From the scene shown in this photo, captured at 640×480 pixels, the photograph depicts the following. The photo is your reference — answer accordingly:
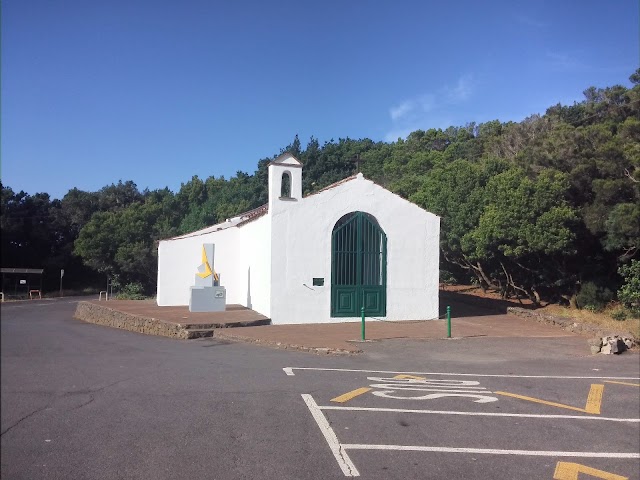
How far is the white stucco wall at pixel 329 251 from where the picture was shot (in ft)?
68.3

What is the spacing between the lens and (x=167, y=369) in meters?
10.6

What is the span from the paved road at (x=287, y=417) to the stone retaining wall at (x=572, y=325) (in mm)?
4654

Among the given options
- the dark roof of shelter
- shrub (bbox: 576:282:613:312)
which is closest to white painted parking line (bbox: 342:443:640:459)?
the dark roof of shelter

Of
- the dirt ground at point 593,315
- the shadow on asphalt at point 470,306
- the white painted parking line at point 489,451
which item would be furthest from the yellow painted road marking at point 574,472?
the shadow on asphalt at point 470,306

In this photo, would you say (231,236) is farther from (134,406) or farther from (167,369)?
(134,406)

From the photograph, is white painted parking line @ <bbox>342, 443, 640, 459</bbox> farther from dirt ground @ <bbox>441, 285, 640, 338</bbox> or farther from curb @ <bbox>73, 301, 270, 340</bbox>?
dirt ground @ <bbox>441, 285, 640, 338</bbox>

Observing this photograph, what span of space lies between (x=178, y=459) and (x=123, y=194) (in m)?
2.75

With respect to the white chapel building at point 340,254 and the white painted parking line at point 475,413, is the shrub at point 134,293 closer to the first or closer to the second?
the white chapel building at point 340,254

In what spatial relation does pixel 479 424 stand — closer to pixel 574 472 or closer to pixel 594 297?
pixel 574 472

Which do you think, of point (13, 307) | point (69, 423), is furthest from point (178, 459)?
point (13, 307)

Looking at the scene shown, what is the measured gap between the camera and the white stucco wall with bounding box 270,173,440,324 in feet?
68.3

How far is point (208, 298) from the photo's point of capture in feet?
69.4

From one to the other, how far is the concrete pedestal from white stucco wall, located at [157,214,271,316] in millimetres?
2858

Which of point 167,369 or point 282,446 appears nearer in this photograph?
point 282,446
